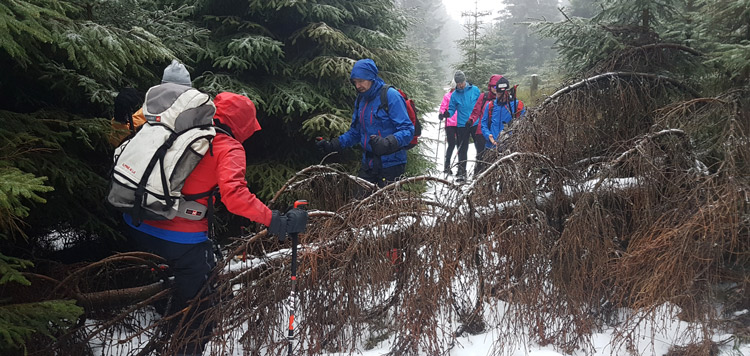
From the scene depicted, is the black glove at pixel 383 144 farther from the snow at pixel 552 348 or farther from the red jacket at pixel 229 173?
the red jacket at pixel 229 173

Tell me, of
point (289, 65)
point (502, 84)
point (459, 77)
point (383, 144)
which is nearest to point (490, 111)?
point (502, 84)

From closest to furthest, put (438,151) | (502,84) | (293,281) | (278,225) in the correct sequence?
(278,225) → (293,281) → (502,84) → (438,151)

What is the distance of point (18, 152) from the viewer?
2779 millimetres

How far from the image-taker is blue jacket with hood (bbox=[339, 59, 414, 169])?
16.0 feet

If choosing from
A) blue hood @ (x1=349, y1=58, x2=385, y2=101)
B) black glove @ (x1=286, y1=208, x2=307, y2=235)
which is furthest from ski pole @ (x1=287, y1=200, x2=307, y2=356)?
blue hood @ (x1=349, y1=58, x2=385, y2=101)

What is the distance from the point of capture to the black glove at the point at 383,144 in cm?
471

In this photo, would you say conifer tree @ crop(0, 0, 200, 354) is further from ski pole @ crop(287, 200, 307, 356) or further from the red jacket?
ski pole @ crop(287, 200, 307, 356)

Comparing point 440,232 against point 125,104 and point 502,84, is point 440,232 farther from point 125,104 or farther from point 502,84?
point 502,84

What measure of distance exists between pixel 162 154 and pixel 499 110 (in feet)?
21.6

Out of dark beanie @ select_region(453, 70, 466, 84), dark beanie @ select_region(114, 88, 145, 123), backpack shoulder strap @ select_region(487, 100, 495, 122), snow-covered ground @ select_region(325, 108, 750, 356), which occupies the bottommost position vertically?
snow-covered ground @ select_region(325, 108, 750, 356)

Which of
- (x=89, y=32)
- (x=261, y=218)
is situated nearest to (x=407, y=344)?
(x=261, y=218)

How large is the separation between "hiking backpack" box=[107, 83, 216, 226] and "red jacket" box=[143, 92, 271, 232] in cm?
11

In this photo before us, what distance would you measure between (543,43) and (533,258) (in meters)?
30.8

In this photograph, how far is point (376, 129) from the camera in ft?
16.8
